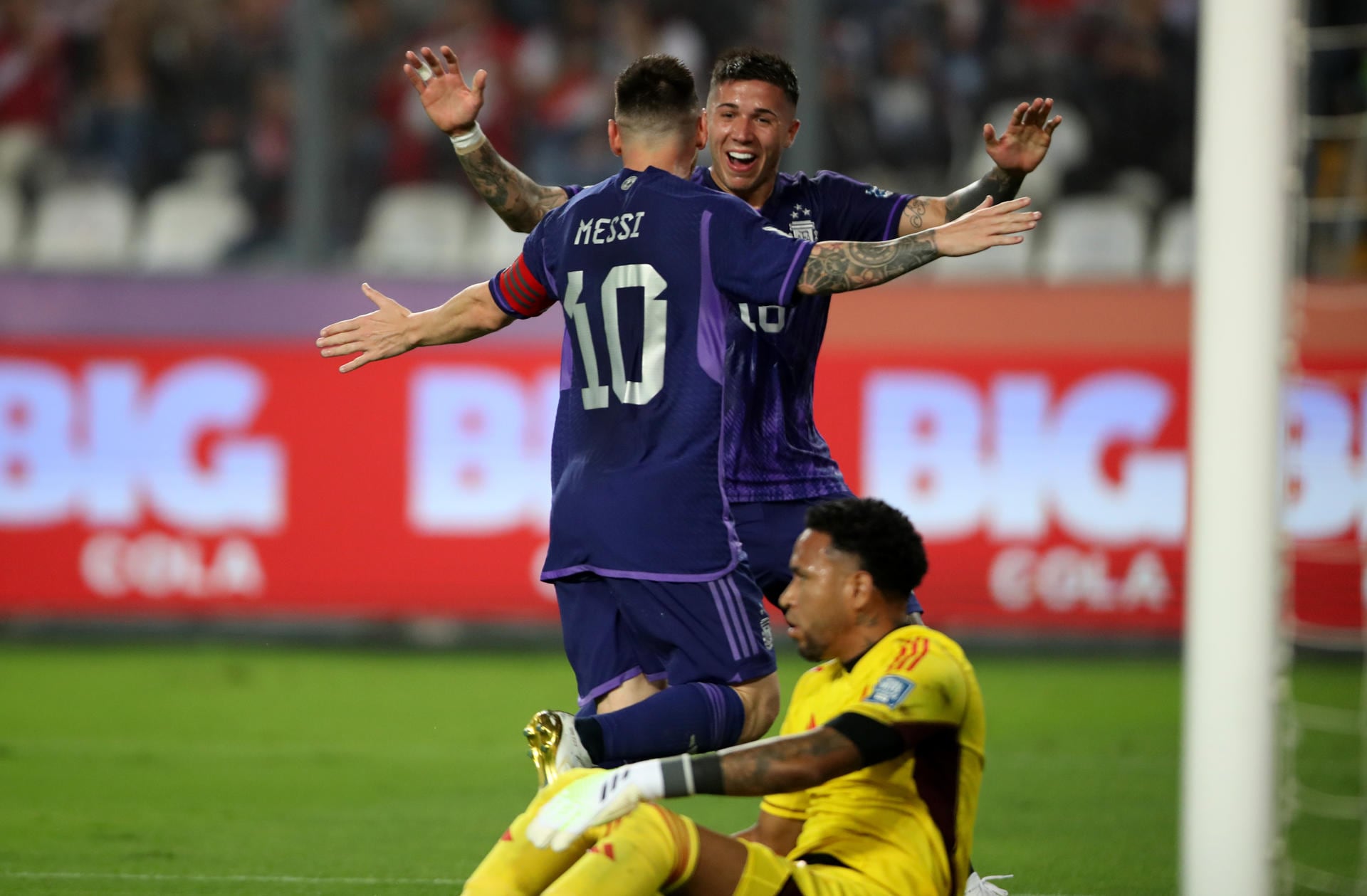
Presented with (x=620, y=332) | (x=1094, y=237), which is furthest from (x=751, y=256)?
(x=1094, y=237)

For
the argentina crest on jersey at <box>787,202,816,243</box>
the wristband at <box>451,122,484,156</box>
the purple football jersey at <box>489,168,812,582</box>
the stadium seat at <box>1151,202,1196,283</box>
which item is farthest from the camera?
the stadium seat at <box>1151,202,1196,283</box>

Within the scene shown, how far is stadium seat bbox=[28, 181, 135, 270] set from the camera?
462 inches

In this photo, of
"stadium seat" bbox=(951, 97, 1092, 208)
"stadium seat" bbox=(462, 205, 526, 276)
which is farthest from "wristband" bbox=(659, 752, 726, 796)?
"stadium seat" bbox=(951, 97, 1092, 208)

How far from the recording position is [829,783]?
3.87m

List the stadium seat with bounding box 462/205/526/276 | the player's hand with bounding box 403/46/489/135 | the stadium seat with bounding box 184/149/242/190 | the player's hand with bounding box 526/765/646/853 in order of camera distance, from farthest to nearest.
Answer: the stadium seat with bounding box 184/149/242/190 < the stadium seat with bounding box 462/205/526/276 < the player's hand with bounding box 403/46/489/135 < the player's hand with bounding box 526/765/646/853

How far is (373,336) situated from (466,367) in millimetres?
5964

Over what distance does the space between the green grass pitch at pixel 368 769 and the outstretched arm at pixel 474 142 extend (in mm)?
2003

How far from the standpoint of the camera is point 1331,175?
10359mm

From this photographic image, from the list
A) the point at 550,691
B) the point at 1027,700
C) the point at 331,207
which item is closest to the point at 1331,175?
the point at 1027,700

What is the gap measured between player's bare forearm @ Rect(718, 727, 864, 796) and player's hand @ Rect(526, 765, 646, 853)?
0.62 feet

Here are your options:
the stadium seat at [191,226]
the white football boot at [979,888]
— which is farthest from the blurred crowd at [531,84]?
the white football boot at [979,888]

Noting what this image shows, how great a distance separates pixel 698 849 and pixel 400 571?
24.2 feet

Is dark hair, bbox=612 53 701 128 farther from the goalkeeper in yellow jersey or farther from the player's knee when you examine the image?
the player's knee

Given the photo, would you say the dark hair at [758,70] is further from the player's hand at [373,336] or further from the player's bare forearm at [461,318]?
the player's hand at [373,336]
